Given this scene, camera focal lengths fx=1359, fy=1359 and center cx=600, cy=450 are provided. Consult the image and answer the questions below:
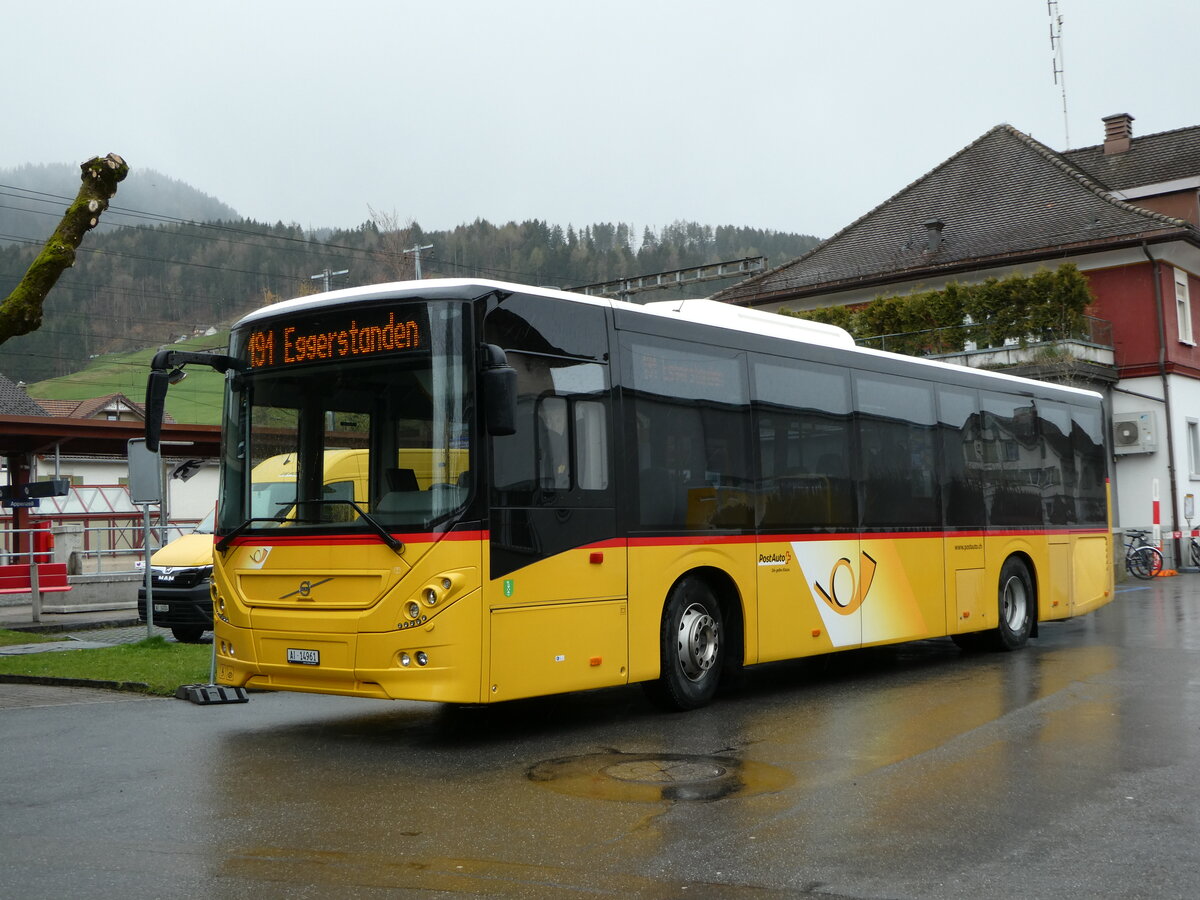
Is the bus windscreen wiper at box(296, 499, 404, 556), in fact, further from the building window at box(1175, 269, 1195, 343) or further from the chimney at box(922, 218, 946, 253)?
the chimney at box(922, 218, 946, 253)

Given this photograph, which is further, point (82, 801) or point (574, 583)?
point (574, 583)

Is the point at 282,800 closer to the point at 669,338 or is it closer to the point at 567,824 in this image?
the point at 567,824

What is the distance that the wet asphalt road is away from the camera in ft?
18.7

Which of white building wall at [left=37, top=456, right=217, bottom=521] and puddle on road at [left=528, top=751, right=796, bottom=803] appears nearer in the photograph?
puddle on road at [left=528, top=751, right=796, bottom=803]

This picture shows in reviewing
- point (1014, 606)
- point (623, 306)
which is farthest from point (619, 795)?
point (1014, 606)

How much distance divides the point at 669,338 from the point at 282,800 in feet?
16.1

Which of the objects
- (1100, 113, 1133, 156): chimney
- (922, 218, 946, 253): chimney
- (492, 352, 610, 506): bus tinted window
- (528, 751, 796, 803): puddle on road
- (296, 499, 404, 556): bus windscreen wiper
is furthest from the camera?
(1100, 113, 1133, 156): chimney

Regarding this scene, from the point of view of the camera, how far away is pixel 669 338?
10.8 m

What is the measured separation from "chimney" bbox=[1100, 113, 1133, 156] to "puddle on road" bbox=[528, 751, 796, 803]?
139 feet

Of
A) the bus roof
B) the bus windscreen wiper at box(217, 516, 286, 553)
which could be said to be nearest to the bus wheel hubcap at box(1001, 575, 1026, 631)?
the bus roof

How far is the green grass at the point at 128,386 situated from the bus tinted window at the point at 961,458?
226 ft

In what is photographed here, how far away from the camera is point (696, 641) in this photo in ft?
35.2

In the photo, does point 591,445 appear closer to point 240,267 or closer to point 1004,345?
point 1004,345

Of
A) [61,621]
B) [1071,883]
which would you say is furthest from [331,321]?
[61,621]
